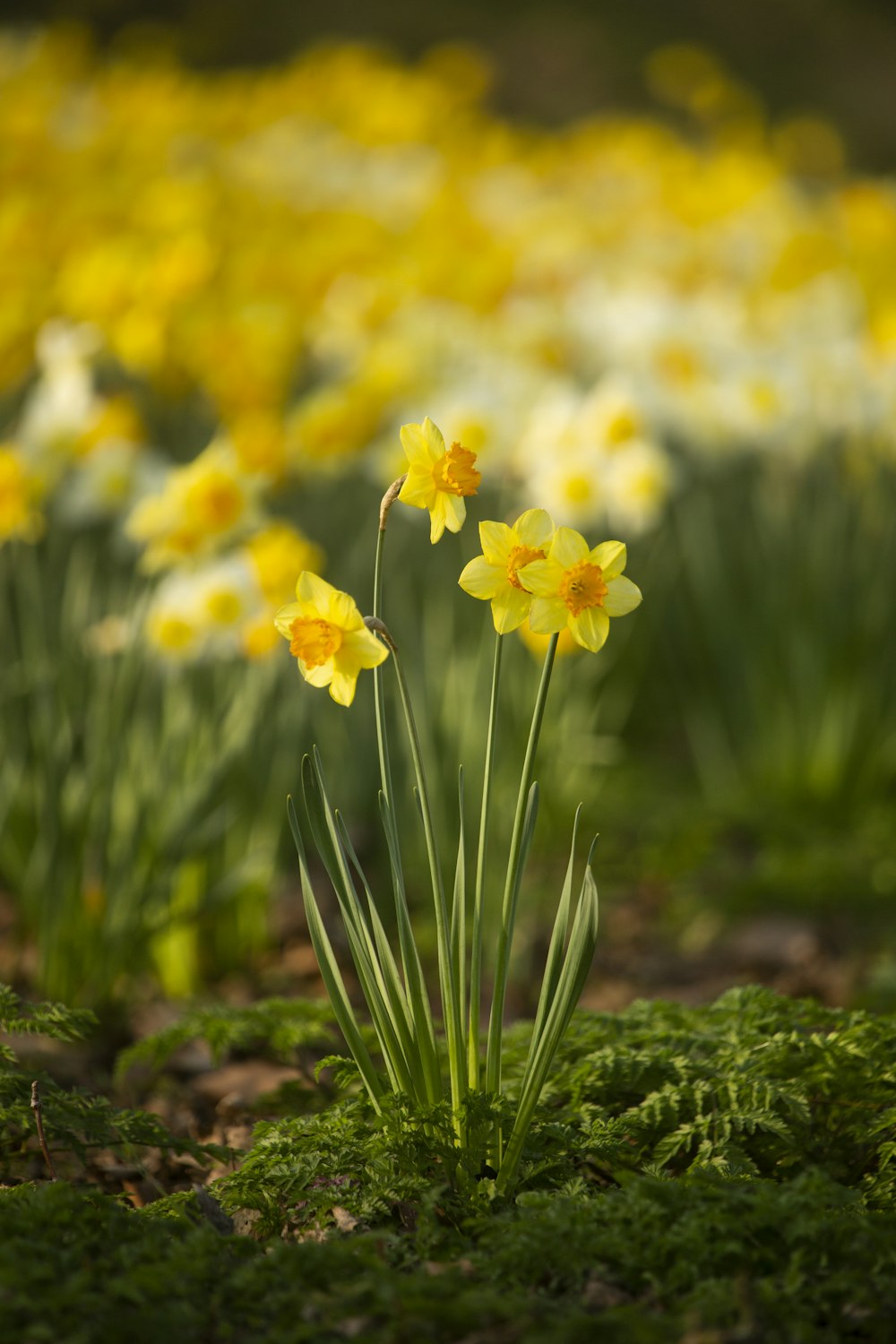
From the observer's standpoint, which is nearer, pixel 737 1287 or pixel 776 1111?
pixel 737 1287

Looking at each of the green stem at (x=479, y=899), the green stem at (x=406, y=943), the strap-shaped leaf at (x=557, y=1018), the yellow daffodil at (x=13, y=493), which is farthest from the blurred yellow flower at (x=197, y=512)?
the strap-shaped leaf at (x=557, y=1018)

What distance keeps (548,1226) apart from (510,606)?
62 cm

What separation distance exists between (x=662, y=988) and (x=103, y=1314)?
1.88 metres

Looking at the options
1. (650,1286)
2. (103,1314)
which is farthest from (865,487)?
(103,1314)

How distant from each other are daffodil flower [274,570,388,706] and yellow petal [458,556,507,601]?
0.38 ft

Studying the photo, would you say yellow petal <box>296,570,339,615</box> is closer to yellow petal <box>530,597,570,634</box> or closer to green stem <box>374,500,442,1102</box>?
green stem <box>374,500,442,1102</box>

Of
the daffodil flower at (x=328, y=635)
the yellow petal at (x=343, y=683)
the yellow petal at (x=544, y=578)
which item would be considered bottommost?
the yellow petal at (x=343, y=683)

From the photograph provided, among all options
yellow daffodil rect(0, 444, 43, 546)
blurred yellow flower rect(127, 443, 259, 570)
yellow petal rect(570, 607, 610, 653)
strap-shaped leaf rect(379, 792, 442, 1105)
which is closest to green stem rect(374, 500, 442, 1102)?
strap-shaped leaf rect(379, 792, 442, 1105)

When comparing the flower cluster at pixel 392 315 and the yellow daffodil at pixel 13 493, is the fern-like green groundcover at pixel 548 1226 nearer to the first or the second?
the flower cluster at pixel 392 315

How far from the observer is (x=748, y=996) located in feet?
5.34

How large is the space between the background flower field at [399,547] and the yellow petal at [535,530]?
1086mm

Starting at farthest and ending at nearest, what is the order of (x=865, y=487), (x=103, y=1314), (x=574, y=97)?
(x=574, y=97) → (x=865, y=487) → (x=103, y=1314)

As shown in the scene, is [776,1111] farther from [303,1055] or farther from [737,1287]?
[303,1055]

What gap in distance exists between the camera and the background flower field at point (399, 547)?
2416 mm
